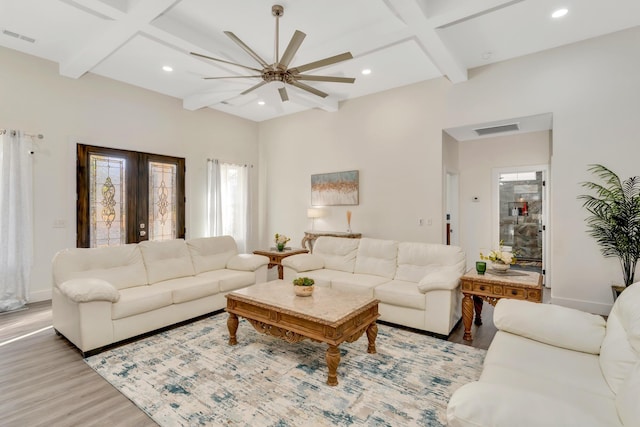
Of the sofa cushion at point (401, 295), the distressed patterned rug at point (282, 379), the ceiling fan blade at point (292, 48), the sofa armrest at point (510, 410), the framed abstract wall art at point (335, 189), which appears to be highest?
the ceiling fan blade at point (292, 48)

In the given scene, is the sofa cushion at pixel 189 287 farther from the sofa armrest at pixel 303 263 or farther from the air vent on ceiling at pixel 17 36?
the air vent on ceiling at pixel 17 36

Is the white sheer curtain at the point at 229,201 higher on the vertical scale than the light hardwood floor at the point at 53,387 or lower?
higher

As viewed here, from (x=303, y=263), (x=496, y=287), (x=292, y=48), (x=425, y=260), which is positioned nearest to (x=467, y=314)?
(x=496, y=287)

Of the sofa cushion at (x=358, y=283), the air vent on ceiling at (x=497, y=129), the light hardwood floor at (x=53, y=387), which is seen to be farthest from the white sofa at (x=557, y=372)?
the air vent on ceiling at (x=497, y=129)

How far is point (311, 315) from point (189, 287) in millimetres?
1797

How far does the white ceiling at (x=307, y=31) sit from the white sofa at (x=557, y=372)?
9.11 feet

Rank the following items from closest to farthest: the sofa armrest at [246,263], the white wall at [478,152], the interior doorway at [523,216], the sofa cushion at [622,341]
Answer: the sofa cushion at [622,341], the white wall at [478,152], the sofa armrest at [246,263], the interior doorway at [523,216]

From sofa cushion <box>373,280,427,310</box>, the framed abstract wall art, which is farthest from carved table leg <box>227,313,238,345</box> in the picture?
the framed abstract wall art

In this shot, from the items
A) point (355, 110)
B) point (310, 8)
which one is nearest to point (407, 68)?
point (355, 110)

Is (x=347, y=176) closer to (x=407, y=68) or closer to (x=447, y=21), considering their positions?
(x=407, y=68)

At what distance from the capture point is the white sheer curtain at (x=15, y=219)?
13.4 feet

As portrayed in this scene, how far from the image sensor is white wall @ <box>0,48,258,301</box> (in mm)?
4266

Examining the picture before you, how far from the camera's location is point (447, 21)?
127 inches

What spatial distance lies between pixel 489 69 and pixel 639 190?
2410mm
